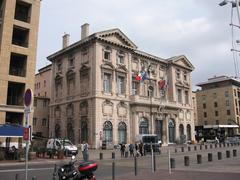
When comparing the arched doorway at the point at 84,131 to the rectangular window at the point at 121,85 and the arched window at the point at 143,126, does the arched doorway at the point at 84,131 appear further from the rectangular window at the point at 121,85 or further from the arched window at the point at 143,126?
the arched window at the point at 143,126

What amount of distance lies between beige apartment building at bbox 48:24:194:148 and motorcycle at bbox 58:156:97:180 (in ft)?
100

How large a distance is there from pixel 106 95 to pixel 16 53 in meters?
17.5

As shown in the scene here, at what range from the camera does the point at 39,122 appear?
53.1 m

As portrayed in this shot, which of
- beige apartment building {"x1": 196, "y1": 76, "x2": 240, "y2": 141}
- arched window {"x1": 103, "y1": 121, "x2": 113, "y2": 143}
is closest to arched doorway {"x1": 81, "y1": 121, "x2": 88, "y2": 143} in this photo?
arched window {"x1": 103, "y1": 121, "x2": 113, "y2": 143}

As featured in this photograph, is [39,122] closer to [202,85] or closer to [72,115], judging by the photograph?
[72,115]

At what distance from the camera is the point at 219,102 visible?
91000mm

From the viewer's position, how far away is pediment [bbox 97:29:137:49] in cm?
4468

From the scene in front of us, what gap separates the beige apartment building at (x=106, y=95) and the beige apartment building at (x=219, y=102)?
38.8 meters

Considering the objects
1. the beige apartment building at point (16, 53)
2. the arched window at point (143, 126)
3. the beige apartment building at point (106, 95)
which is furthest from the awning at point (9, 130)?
the arched window at point (143, 126)

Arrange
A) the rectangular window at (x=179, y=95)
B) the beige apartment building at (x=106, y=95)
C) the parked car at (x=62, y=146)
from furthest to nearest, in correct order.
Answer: the rectangular window at (x=179, y=95)
the beige apartment building at (x=106, y=95)
the parked car at (x=62, y=146)

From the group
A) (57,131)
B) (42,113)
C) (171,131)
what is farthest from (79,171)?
(171,131)

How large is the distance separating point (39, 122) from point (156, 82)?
2328 cm

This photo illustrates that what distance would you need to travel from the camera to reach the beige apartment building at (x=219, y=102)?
289 ft

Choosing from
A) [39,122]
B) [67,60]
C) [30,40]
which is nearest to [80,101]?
[67,60]
